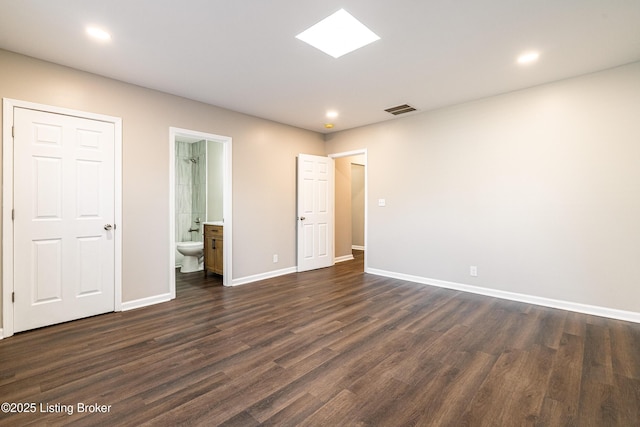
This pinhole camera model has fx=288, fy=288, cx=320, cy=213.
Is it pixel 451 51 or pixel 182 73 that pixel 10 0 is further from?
pixel 451 51

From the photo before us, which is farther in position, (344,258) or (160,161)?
(344,258)

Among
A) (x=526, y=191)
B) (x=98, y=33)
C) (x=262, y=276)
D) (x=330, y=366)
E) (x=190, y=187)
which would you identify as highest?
(x=98, y=33)

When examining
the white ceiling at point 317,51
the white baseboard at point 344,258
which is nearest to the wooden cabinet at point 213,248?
the white ceiling at point 317,51

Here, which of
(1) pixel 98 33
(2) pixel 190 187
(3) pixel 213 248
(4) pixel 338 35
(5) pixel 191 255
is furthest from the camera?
(2) pixel 190 187

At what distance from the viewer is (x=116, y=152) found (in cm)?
328

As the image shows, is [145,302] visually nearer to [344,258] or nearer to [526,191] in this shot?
[344,258]

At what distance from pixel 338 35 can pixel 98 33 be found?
204cm

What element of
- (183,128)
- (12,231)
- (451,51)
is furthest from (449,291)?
(12,231)

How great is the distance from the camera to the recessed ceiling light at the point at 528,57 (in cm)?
277

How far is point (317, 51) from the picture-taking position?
8.89 feet

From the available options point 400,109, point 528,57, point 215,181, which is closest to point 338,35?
point 528,57

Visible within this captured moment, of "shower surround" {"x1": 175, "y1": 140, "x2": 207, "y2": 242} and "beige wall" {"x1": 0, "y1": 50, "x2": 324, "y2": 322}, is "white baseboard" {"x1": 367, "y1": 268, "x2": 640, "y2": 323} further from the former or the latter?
"shower surround" {"x1": 175, "y1": 140, "x2": 207, "y2": 242}

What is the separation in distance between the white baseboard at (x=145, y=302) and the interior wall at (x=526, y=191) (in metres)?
3.37

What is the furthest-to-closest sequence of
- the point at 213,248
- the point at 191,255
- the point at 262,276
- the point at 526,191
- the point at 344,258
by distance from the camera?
the point at 344,258 < the point at 191,255 < the point at 213,248 < the point at 262,276 < the point at 526,191
